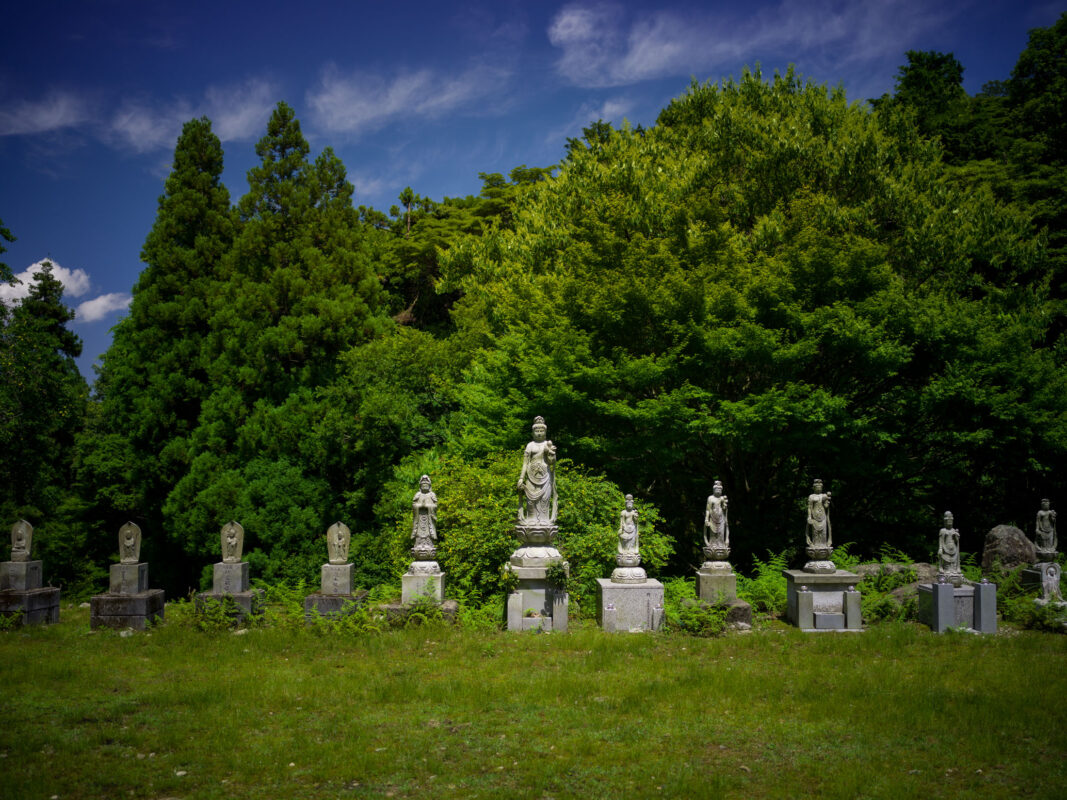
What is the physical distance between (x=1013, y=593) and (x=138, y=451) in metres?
24.7

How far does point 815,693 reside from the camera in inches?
314

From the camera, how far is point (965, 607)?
11.2 metres

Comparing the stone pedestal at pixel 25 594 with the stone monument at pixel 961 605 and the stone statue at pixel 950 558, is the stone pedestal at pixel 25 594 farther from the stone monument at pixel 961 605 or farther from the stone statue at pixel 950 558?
the stone statue at pixel 950 558

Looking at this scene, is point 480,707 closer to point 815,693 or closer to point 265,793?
point 265,793

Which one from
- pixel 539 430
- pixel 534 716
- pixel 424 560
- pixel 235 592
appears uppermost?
pixel 539 430

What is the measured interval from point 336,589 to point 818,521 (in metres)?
8.03

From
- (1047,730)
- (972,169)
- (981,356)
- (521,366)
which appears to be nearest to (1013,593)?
(981,356)

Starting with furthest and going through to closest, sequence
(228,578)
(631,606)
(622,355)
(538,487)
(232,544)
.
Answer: (622,355) < (232,544) < (228,578) < (538,487) < (631,606)

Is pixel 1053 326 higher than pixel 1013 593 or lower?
higher

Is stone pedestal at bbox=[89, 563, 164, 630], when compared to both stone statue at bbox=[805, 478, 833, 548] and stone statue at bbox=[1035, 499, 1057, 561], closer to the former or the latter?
stone statue at bbox=[805, 478, 833, 548]

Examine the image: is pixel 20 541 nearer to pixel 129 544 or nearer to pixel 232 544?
pixel 129 544

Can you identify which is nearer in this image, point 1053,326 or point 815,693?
point 815,693

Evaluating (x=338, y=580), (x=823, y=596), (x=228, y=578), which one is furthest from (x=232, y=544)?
(x=823, y=596)

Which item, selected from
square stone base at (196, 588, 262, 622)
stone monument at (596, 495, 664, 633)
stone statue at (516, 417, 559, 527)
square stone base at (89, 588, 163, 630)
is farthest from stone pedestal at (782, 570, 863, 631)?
square stone base at (89, 588, 163, 630)
